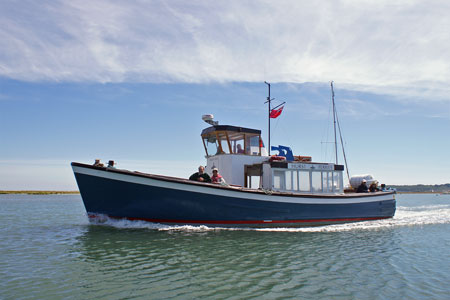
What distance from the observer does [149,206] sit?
11531mm

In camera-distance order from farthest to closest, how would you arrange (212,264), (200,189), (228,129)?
(228,129) → (200,189) → (212,264)

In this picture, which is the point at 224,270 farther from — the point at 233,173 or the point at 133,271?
the point at 233,173

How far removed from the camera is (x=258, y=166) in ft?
48.8

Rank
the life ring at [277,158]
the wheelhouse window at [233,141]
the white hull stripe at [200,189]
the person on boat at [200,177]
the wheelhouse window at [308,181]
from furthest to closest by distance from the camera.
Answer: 1. the wheelhouse window at [233,141]
2. the life ring at [277,158]
3. the wheelhouse window at [308,181]
4. the person on boat at [200,177]
5. the white hull stripe at [200,189]

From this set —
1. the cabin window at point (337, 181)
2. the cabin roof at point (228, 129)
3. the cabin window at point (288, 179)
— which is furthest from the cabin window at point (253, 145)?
the cabin window at point (337, 181)

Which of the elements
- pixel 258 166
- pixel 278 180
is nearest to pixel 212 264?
pixel 278 180

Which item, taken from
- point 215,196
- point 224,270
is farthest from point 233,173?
point 224,270

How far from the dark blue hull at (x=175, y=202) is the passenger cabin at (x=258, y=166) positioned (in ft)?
4.29

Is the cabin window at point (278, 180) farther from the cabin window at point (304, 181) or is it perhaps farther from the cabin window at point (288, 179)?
the cabin window at point (304, 181)

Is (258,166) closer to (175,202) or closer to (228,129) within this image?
(228,129)

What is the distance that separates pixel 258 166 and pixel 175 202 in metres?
4.93

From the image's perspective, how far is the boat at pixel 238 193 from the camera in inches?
446

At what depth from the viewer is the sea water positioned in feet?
18.4

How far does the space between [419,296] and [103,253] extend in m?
7.12
